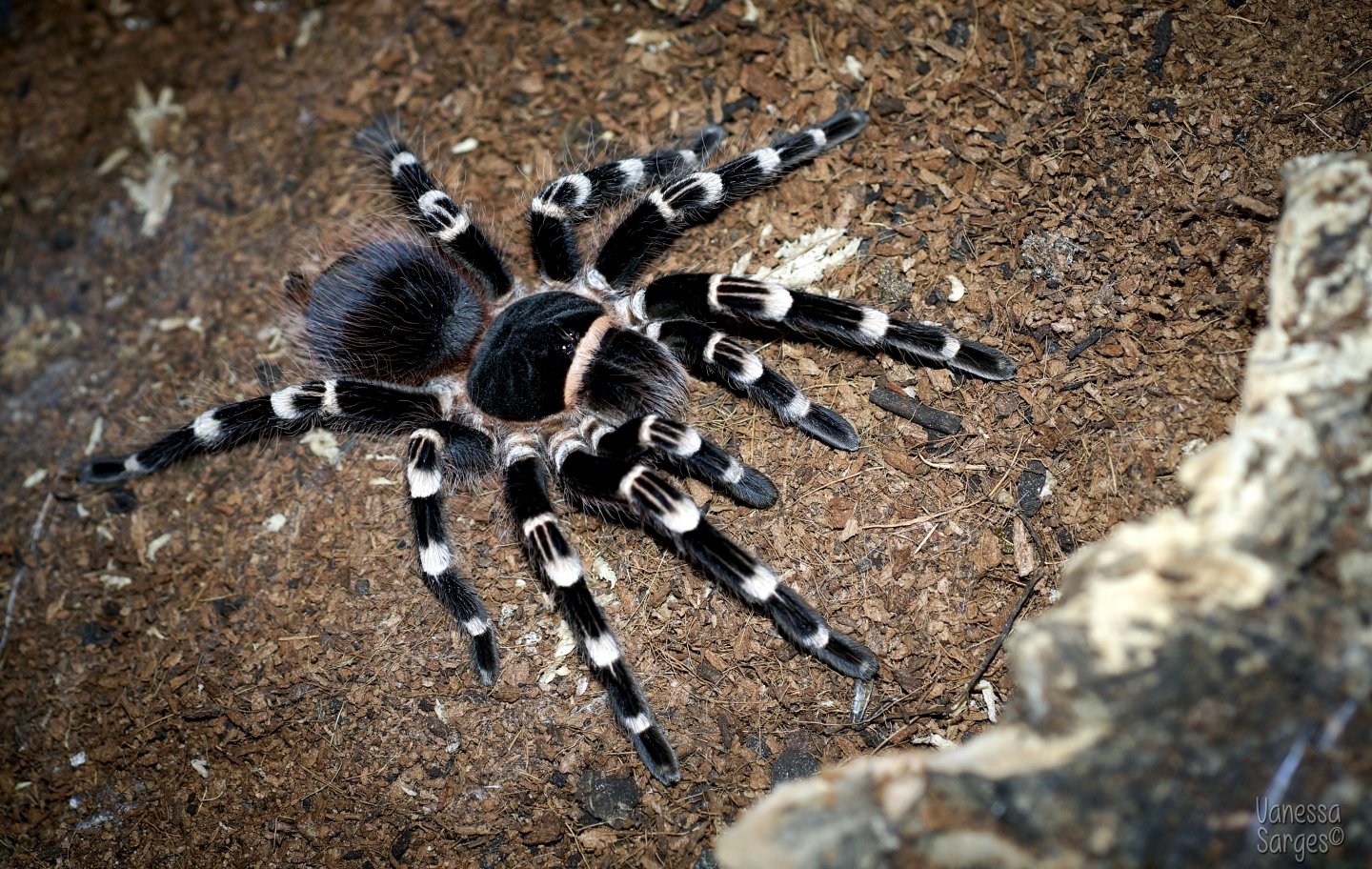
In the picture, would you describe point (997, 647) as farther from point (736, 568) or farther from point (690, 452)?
point (690, 452)

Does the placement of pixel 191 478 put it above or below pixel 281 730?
above

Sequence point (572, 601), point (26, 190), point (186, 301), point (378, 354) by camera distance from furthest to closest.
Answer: point (26, 190) < point (186, 301) < point (378, 354) < point (572, 601)

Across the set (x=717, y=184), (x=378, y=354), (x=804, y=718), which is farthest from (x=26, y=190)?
(x=804, y=718)

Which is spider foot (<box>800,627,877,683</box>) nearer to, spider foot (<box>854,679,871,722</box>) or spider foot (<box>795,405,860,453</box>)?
spider foot (<box>854,679,871,722</box>)

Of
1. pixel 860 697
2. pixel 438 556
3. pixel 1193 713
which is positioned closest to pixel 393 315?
pixel 438 556

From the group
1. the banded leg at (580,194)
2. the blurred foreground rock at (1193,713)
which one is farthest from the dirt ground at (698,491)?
the blurred foreground rock at (1193,713)

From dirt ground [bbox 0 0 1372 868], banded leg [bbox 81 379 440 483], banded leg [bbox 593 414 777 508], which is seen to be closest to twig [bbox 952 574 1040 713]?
dirt ground [bbox 0 0 1372 868]

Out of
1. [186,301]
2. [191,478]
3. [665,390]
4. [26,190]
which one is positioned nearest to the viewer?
[665,390]

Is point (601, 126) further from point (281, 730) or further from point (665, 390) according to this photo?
point (281, 730)
